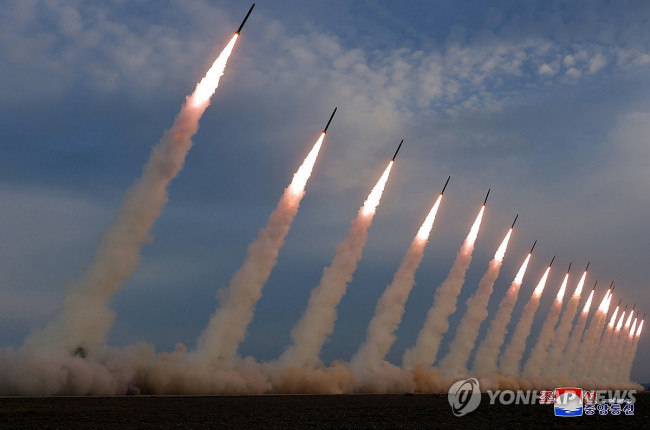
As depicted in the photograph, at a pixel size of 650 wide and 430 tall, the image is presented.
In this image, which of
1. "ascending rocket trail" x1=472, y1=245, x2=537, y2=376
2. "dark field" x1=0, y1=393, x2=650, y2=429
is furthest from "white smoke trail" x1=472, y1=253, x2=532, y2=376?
"dark field" x1=0, y1=393, x2=650, y2=429

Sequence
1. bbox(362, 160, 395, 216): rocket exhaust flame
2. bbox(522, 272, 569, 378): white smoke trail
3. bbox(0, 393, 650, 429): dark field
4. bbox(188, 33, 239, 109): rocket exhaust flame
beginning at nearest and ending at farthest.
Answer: bbox(0, 393, 650, 429): dark field < bbox(188, 33, 239, 109): rocket exhaust flame < bbox(362, 160, 395, 216): rocket exhaust flame < bbox(522, 272, 569, 378): white smoke trail

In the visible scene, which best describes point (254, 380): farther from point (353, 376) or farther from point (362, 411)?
point (362, 411)

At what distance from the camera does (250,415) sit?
116 feet

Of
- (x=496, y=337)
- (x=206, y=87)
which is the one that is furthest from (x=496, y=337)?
(x=206, y=87)

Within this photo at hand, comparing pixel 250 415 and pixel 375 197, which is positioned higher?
pixel 375 197

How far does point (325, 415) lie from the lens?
36312mm

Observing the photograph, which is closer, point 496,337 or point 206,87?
point 206,87

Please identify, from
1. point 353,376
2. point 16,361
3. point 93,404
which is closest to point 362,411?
point 93,404

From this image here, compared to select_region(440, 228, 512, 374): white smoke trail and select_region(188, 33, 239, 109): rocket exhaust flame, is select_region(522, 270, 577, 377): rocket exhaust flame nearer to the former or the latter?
select_region(440, 228, 512, 374): white smoke trail

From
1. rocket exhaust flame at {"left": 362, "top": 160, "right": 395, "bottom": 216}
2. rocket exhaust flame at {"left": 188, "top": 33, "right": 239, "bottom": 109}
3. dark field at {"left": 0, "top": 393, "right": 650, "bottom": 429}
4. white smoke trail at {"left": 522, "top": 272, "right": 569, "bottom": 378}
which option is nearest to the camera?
dark field at {"left": 0, "top": 393, "right": 650, "bottom": 429}

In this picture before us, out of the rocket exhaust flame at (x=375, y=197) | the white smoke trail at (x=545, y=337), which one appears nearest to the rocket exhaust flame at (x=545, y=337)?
the white smoke trail at (x=545, y=337)

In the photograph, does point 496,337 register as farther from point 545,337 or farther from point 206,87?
point 206,87

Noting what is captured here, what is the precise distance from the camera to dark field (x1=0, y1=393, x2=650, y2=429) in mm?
30312

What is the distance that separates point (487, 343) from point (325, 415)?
56313 millimetres
